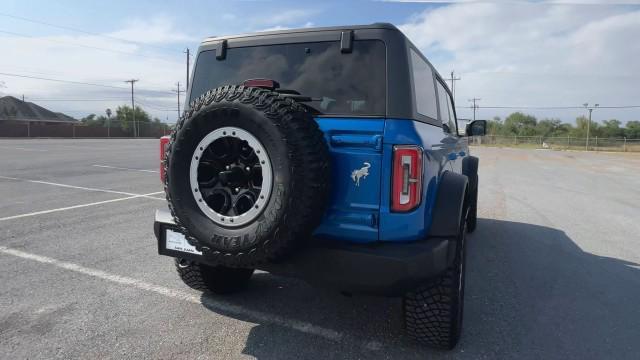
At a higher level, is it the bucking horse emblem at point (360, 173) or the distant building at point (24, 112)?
the distant building at point (24, 112)

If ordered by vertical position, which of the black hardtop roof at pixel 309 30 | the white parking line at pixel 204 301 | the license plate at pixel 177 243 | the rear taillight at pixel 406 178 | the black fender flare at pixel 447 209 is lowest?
the white parking line at pixel 204 301

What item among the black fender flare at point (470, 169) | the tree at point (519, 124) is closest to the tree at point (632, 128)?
the tree at point (519, 124)

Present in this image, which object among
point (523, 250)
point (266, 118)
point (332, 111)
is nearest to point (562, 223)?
point (523, 250)

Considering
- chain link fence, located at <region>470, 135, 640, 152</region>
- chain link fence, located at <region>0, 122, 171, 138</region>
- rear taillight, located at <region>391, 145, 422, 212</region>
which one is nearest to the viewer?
rear taillight, located at <region>391, 145, 422, 212</region>

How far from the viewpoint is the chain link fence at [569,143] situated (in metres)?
44.8

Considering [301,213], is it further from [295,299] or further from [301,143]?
[295,299]

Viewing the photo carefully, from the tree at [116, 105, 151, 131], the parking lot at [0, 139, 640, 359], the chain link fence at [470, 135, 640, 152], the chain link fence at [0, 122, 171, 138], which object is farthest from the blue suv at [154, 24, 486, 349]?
→ the tree at [116, 105, 151, 131]

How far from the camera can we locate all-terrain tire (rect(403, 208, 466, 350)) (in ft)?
8.29

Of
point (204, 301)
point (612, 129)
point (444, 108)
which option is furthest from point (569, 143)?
point (204, 301)

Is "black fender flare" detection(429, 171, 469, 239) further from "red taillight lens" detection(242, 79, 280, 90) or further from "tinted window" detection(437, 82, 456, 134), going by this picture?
"red taillight lens" detection(242, 79, 280, 90)

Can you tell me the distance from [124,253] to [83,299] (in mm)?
1187

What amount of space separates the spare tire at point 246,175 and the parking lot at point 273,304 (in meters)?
0.76

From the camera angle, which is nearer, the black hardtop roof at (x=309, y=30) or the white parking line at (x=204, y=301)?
the black hardtop roof at (x=309, y=30)

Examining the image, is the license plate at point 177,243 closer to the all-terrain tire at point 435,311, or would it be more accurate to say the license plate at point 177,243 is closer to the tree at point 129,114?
the all-terrain tire at point 435,311
